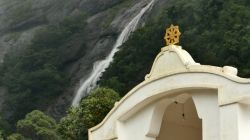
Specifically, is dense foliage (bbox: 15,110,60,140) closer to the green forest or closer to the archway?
the green forest

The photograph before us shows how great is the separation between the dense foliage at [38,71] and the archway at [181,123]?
126 feet

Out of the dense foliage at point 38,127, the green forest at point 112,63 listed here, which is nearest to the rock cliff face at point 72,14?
the green forest at point 112,63

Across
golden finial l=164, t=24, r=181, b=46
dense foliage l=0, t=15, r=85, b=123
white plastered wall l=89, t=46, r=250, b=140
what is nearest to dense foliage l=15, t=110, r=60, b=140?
dense foliage l=0, t=15, r=85, b=123

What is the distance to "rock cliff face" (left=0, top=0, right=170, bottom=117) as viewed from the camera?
50125 mm

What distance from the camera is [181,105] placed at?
36.5ft

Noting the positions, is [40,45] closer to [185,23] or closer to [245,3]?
[185,23]

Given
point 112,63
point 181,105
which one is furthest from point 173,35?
point 112,63

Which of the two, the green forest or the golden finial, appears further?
the green forest

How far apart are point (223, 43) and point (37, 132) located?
1479cm

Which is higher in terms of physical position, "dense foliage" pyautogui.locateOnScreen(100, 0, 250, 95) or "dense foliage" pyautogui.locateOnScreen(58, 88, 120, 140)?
"dense foliage" pyautogui.locateOnScreen(100, 0, 250, 95)

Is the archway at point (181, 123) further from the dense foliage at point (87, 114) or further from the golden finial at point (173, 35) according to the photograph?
the dense foliage at point (87, 114)

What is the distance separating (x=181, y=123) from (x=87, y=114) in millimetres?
13197

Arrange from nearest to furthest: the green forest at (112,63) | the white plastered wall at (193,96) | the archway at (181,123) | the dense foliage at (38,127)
Answer: 1. the white plastered wall at (193,96)
2. the archway at (181,123)
3. the green forest at (112,63)
4. the dense foliage at (38,127)

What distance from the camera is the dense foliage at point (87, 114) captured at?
24172 mm
